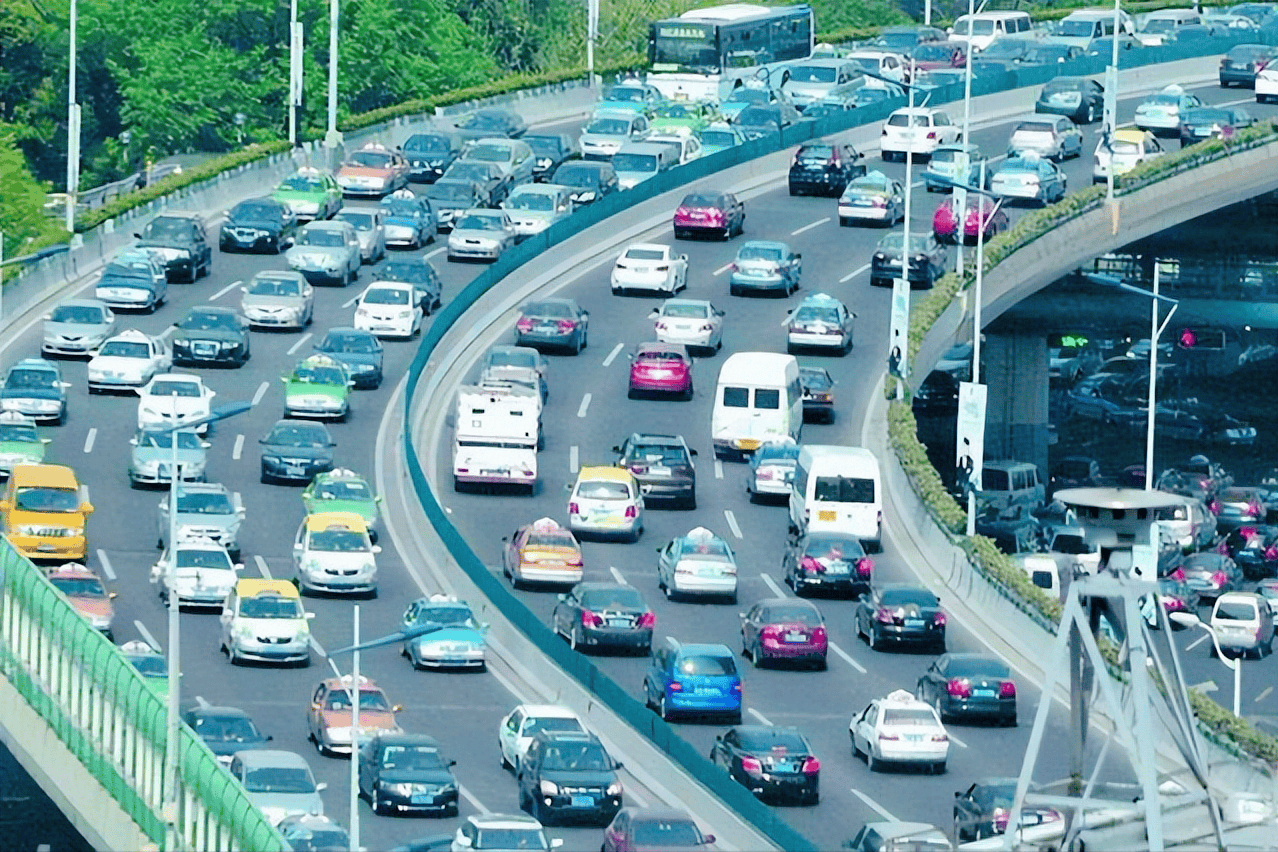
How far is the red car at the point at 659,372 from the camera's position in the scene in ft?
270

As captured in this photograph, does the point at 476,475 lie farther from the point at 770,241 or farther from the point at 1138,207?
the point at 1138,207

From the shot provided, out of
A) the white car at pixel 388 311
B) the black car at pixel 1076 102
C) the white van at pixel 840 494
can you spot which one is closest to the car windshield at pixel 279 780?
the white van at pixel 840 494

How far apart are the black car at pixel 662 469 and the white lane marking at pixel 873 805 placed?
60.1 feet

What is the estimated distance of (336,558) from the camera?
66875mm

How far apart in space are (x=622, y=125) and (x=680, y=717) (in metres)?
51.9

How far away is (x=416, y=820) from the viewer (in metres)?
54.8

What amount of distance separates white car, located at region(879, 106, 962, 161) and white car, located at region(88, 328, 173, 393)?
30200mm

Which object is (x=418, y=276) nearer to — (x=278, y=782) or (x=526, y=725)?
(x=526, y=725)

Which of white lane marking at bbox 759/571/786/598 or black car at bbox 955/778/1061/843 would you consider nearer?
black car at bbox 955/778/1061/843

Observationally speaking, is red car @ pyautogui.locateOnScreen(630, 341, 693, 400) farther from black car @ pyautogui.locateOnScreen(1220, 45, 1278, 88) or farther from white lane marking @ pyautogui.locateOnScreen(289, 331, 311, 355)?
black car @ pyautogui.locateOnScreen(1220, 45, 1278, 88)

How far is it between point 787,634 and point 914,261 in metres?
28.0

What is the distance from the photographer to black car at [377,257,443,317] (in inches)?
3472

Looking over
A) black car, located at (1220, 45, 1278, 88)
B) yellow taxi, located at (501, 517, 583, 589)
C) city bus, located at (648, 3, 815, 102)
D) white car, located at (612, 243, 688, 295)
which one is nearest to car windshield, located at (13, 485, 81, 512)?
yellow taxi, located at (501, 517, 583, 589)

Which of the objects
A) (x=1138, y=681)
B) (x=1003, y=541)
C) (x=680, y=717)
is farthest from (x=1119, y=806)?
(x=1003, y=541)
